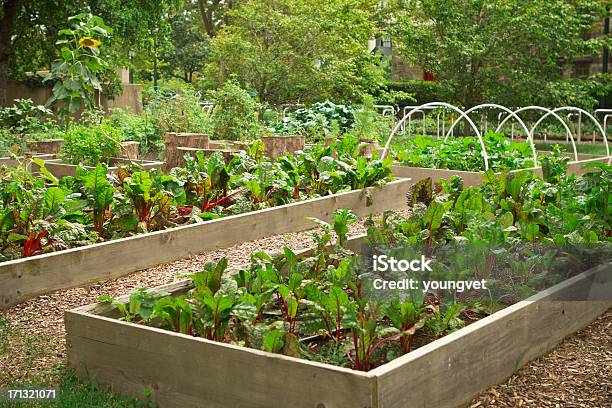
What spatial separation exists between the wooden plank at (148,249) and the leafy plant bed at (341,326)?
50.4 inches

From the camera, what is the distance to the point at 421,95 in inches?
868

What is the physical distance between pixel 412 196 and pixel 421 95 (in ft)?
→ 51.9

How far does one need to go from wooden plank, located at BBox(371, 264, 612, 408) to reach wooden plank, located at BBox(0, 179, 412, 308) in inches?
113

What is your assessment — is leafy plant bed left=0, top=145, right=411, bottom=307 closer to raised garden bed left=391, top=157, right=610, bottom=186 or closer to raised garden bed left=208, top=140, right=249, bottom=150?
raised garden bed left=391, top=157, right=610, bottom=186

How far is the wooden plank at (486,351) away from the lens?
10.9ft

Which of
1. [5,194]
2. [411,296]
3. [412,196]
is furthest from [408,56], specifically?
[411,296]

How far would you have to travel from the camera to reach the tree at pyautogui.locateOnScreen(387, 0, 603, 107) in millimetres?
16188

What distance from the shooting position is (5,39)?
18328 millimetres

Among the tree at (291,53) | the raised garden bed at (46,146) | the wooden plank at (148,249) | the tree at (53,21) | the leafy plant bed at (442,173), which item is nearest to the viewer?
the wooden plank at (148,249)

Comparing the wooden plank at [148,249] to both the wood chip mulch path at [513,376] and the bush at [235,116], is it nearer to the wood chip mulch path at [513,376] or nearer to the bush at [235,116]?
the wood chip mulch path at [513,376]

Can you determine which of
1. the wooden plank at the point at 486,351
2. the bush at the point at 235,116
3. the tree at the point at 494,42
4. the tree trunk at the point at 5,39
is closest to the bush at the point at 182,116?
the bush at the point at 235,116

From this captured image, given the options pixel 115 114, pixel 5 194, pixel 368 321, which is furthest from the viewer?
pixel 115 114

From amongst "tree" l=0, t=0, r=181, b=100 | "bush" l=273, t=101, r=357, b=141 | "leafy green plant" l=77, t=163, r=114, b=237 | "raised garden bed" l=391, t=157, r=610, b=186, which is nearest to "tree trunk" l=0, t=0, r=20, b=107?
"tree" l=0, t=0, r=181, b=100

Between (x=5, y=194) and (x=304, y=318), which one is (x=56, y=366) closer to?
(x=304, y=318)
